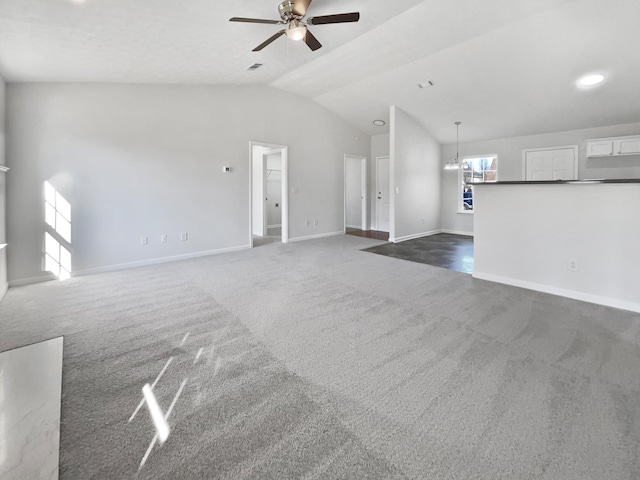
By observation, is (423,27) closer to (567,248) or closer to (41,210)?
(567,248)

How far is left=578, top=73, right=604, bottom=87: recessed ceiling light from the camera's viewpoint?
4.51 metres

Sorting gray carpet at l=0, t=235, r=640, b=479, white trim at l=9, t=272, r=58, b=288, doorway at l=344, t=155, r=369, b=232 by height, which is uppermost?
doorway at l=344, t=155, r=369, b=232

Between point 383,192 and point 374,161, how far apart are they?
909 millimetres

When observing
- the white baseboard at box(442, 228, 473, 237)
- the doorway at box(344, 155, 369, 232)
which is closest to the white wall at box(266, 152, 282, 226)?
the doorway at box(344, 155, 369, 232)

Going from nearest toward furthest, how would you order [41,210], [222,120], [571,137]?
[41,210], [222,120], [571,137]

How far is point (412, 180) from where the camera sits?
24.0 feet

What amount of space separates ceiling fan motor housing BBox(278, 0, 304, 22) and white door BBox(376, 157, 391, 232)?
5.74 metres

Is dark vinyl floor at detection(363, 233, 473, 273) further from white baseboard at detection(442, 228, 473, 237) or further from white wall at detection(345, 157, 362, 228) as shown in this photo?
white wall at detection(345, 157, 362, 228)

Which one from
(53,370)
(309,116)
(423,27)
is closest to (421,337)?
(53,370)

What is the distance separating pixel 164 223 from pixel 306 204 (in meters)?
3.13

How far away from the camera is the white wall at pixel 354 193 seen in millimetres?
9094

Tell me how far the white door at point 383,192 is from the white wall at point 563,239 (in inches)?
174

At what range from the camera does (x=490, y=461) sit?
1.36 metres

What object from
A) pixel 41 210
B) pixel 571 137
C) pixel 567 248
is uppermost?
pixel 571 137
